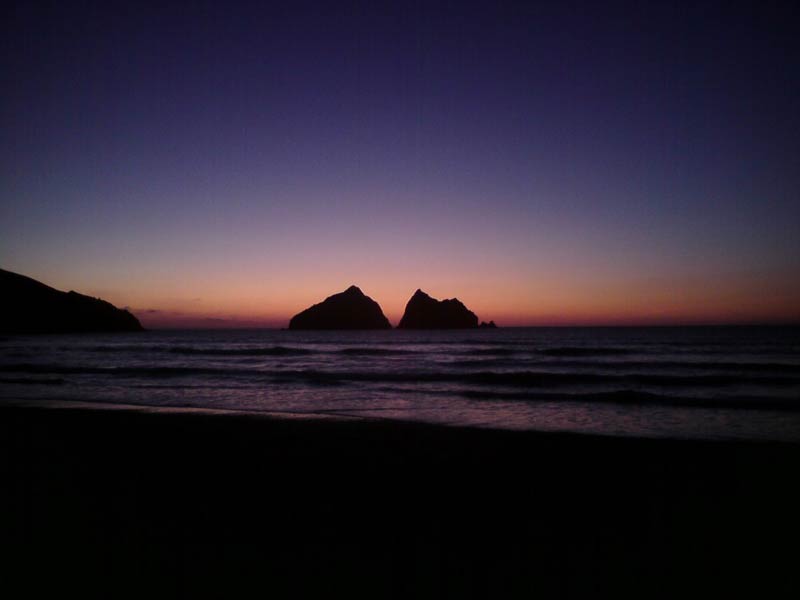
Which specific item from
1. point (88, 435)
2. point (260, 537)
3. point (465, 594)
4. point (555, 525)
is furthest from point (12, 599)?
point (88, 435)

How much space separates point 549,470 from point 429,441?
8.08ft

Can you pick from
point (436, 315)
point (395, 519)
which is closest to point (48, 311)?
point (436, 315)

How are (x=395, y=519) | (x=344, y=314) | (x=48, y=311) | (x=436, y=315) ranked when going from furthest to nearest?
(x=344, y=314) → (x=436, y=315) → (x=48, y=311) → (x=395, y=519)

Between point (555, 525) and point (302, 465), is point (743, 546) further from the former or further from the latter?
point (302, 465)

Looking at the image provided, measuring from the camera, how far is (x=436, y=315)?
151 m

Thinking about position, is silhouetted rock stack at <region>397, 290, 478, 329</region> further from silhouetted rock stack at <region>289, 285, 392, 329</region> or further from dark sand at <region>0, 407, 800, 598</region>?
dark sand at <region>0, 407, 800, 598</region>

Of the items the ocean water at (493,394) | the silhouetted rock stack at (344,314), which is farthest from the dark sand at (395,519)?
the silhouetted rock stack at (344,314)

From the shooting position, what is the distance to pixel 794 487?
5387 mm

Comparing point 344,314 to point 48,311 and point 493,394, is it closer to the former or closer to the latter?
point 48,311

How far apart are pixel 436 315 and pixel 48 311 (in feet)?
352

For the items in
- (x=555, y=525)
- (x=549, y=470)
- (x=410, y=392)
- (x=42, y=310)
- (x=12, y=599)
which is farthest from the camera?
(x=42, y=310)

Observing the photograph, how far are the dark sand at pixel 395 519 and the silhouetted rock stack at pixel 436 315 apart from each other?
14120cm

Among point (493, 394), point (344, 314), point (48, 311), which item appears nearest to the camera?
point (493, 394)

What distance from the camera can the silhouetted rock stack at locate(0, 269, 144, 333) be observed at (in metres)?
101
